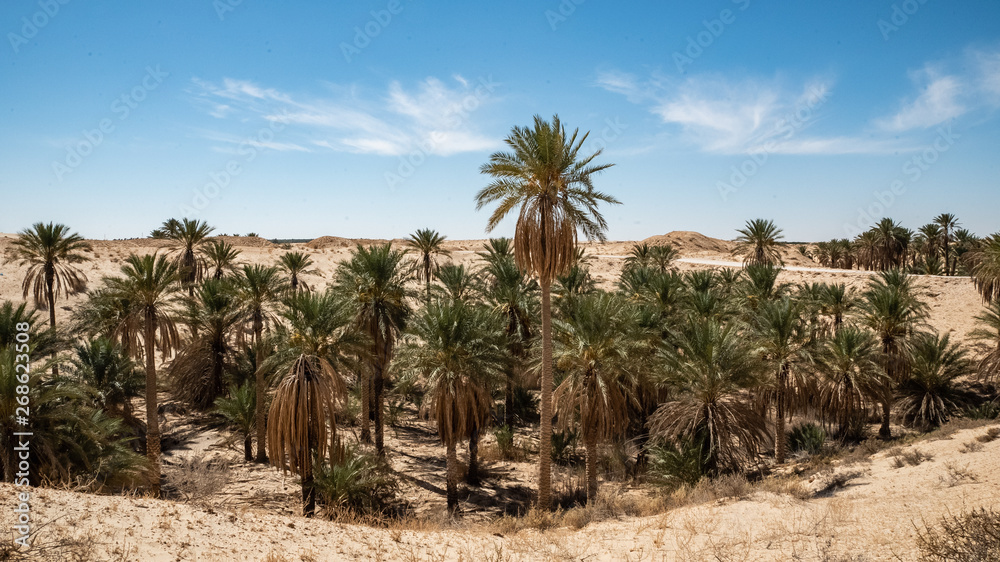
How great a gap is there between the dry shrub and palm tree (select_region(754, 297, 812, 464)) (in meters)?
12.6

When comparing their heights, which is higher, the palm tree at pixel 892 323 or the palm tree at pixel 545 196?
the palm tree at pixel 545 196

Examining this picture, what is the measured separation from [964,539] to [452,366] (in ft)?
45.3

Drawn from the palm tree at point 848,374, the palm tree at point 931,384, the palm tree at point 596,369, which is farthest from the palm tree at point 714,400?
the palm tree at point 931,384

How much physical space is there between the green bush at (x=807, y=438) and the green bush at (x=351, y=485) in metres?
18.2

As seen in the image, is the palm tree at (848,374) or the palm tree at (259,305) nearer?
the palm tree at (259,305)

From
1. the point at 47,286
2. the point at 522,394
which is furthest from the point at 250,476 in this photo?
the point at 47,286

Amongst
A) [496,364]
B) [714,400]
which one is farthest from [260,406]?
[714,400]

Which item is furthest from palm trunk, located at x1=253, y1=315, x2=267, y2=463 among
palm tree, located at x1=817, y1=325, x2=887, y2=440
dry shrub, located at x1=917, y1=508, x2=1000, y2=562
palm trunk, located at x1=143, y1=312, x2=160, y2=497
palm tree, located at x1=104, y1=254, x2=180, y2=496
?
palm tree, located at x1=817, y1=325, x2=887, y2=440

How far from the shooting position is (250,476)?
68.5 ft

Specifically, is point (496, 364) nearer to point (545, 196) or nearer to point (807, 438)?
point (545, 196)

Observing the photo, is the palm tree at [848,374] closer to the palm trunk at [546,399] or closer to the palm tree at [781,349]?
the palm tree at [781,349]

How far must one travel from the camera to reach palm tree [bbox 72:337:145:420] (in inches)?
898

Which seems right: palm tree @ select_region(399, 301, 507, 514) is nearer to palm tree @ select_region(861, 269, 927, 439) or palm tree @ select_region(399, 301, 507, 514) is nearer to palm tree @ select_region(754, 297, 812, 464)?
palm tree @ select_region(754, 297, 812, 464)

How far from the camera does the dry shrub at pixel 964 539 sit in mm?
8164
